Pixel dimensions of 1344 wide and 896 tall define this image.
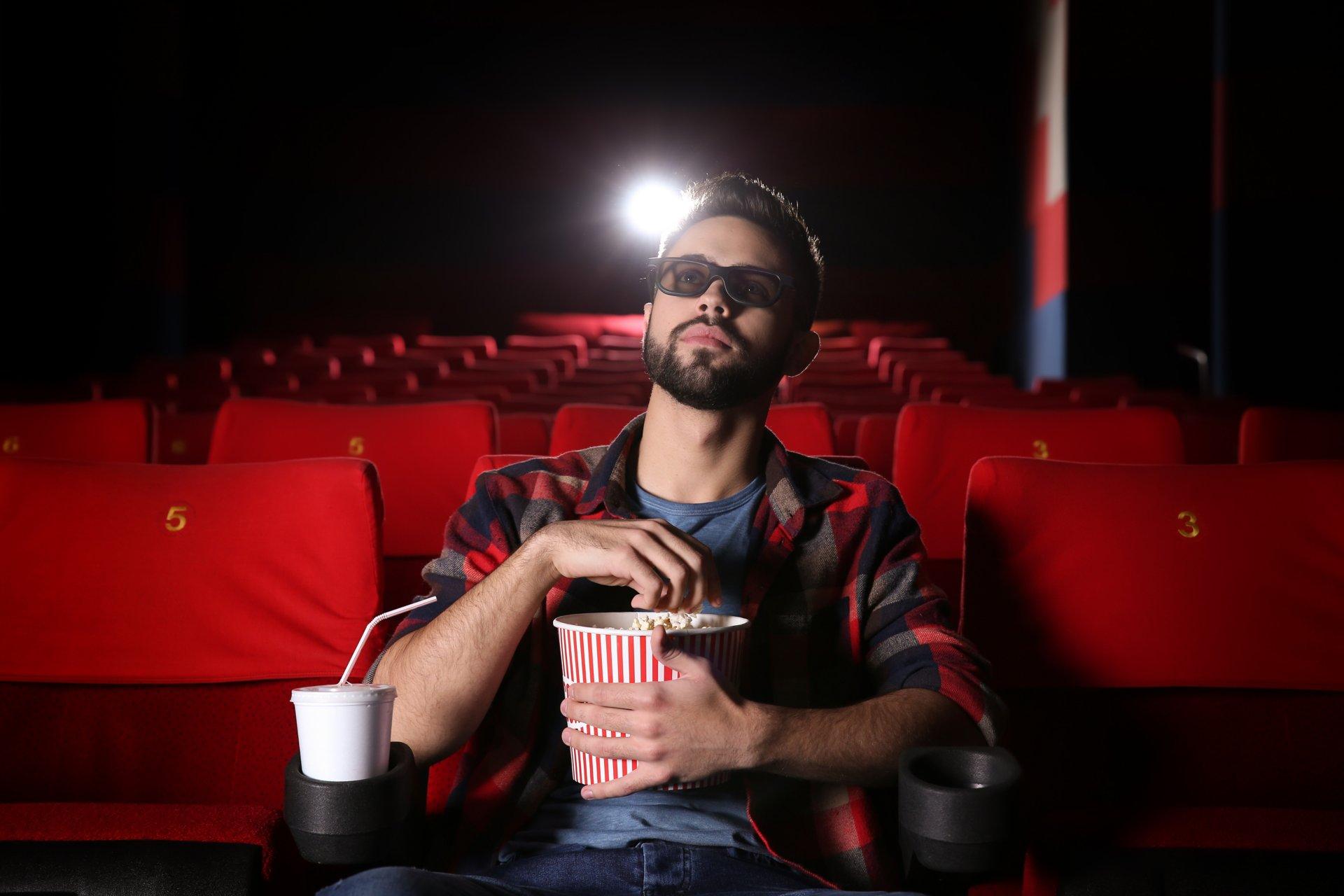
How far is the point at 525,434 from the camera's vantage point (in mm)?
2332

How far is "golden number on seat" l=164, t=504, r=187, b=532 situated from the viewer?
1.31 metres

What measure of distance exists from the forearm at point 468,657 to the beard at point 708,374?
0.27 m

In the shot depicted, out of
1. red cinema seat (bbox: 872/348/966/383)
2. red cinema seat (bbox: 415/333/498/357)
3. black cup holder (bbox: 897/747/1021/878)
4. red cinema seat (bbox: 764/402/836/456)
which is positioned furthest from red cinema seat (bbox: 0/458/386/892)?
red cinema seat (bbox: 415/333/498/357)

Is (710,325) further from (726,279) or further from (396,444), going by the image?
(396,444)

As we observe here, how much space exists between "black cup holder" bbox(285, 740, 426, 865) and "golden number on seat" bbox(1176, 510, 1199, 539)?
902 millimetres

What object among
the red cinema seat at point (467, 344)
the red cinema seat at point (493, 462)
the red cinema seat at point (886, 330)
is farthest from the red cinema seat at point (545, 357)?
the red cinema seat at point (493, 462)

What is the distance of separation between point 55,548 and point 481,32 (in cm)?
993

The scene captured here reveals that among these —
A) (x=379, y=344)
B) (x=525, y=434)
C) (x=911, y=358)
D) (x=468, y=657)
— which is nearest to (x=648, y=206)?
(x=379, y=344)

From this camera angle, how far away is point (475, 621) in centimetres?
101

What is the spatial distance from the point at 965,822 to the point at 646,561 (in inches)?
12.7

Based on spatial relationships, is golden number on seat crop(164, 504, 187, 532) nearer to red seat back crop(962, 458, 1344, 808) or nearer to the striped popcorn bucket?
the striped popcorn bucket

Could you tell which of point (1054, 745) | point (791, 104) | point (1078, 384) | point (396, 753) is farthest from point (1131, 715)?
point (791, 104)

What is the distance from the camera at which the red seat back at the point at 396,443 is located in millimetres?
1888

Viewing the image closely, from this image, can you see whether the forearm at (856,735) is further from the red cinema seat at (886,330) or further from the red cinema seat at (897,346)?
the red cinema seat at (886,330)
